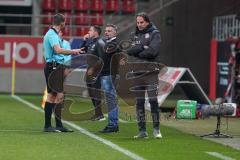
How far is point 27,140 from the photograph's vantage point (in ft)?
35.3

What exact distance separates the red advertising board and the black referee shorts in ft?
42.4

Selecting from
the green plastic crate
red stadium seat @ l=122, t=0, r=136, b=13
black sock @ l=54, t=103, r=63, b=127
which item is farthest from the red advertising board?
black sock @ l=54, t=103, r=63, b=127

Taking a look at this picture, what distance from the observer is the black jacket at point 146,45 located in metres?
11.0

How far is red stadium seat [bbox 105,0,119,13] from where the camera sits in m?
31.1

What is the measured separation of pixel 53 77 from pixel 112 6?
19513 mm

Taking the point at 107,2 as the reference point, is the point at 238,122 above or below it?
below

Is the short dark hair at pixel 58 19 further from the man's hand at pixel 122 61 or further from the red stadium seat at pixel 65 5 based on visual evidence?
the red stadium seat at pixel 65 5

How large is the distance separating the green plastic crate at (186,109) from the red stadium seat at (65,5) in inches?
619

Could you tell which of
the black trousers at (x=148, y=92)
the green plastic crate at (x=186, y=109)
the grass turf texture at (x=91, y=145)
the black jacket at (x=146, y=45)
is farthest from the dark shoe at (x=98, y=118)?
the black jacket at (x=146, y=45)

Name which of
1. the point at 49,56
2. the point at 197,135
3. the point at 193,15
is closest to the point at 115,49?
the point at 49,56

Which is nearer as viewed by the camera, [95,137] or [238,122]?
[95,137]

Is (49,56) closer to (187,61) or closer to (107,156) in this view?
(107,156)

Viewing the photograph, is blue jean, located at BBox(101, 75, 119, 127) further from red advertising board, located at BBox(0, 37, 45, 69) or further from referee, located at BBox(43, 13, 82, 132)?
red advertising board, located at BBox(0, 37, 45, 69)

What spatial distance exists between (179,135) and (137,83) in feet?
4.86
